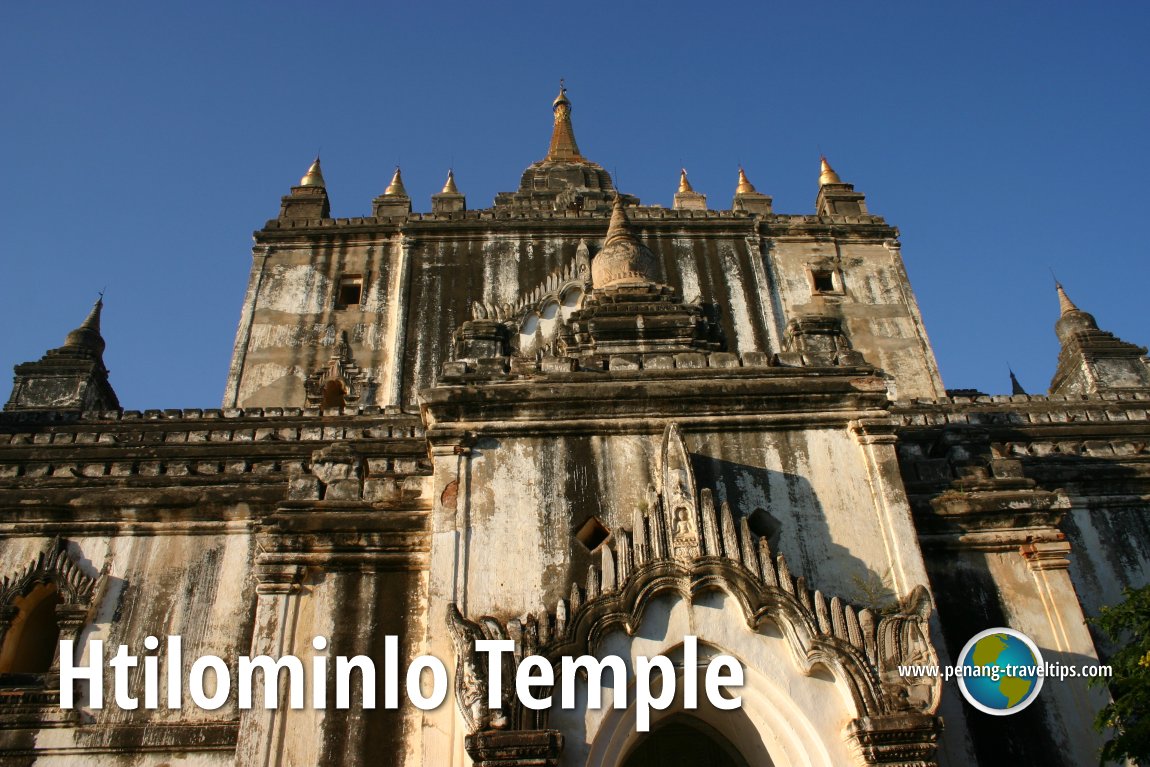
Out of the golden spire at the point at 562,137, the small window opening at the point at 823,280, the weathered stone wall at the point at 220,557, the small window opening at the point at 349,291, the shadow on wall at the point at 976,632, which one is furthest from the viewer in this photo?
the golden spire at the point at 562,137

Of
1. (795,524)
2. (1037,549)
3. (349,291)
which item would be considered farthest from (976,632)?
(349,291)

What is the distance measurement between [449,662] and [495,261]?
1804 centimetres

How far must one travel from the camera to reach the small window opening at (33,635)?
12.8 metres

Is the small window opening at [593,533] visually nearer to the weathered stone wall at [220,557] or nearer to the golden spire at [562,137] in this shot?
the weathered stone wall at [220,557]

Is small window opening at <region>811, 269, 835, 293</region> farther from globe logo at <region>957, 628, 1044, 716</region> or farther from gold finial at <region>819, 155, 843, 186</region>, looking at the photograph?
globe logo at <region>957, 628, 1044, 716</region>

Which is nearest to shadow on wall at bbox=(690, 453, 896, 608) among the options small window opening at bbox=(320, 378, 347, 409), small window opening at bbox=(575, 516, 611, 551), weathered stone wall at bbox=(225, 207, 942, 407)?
small window opening at bbox=(575, 516, 611, 551)

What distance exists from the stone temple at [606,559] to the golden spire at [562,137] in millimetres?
20125

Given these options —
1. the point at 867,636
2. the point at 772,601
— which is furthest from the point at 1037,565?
the point at 772,601

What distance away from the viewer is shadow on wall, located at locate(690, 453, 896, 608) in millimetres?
10055

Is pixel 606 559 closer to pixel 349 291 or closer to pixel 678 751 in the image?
pixel 678 751

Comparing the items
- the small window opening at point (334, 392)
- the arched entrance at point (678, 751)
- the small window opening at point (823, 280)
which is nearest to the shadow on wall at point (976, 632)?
the arched entrance at point (678, 751)

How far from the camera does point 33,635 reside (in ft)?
43.9

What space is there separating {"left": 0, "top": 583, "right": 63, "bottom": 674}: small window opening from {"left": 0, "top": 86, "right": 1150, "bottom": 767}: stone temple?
4 cm

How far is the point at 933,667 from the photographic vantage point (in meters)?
9.27
